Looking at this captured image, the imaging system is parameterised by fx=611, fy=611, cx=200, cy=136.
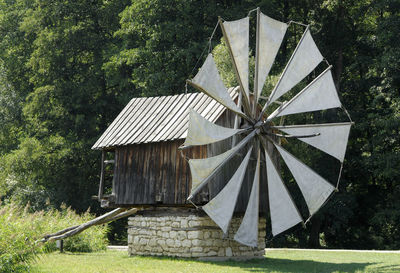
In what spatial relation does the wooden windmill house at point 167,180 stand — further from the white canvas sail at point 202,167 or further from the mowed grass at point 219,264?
the white canvas sail at point 202,167

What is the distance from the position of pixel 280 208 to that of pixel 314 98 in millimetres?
3306

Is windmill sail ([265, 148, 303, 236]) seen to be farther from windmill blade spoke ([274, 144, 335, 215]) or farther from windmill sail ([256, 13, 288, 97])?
windmill sail ([256, 13, 288, 97])

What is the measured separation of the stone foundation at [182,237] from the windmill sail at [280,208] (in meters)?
2.45

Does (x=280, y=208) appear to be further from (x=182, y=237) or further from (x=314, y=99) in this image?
(x=182, y=237)

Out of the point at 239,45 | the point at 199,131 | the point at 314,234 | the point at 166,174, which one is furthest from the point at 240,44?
the point at 314,234

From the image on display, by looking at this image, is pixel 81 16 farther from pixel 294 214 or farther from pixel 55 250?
pixel 294 214

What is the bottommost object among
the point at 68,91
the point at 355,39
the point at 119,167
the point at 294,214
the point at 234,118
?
the point at 294,214

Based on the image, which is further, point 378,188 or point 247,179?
point 378,188

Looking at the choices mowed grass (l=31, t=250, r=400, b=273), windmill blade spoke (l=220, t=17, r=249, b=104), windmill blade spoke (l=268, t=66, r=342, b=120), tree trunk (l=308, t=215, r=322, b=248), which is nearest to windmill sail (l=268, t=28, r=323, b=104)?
windmill blade spoke (l=268, t=66, r=342, b=120)

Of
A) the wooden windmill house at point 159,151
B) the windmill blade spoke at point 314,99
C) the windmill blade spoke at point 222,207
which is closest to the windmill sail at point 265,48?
the windmill blade spoke at point 314,99

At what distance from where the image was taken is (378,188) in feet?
106

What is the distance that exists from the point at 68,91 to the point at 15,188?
21.5 feet

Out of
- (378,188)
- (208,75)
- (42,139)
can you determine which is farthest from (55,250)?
(378,188)

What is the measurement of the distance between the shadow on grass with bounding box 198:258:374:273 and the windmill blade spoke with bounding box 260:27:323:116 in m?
4.53
